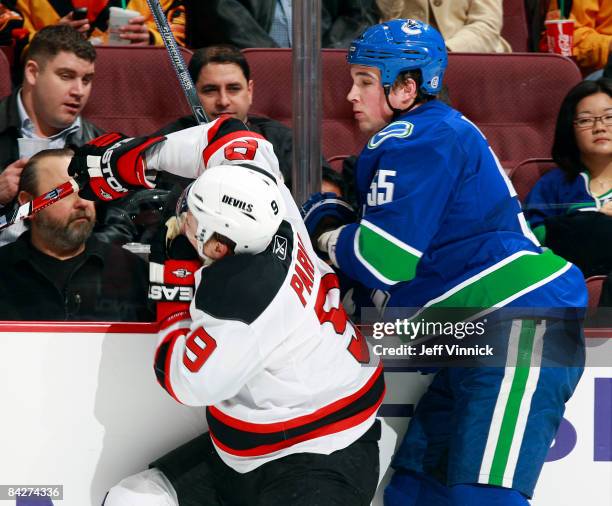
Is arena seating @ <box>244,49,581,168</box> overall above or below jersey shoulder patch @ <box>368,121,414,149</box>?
below

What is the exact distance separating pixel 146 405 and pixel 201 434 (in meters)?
0.13

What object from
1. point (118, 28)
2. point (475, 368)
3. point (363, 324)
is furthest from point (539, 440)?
point (118, 28)

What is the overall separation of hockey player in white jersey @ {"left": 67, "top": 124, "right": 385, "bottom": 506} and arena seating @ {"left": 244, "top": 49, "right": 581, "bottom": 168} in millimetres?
638

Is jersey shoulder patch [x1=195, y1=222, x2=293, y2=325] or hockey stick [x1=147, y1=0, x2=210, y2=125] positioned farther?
hockey stick [x1=147, y1=0, x2=210, y2=125]

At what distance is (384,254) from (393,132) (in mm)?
239

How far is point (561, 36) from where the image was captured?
319 cm

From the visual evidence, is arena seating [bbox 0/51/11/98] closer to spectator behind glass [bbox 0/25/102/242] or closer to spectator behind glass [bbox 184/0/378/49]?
spectator behind glass [bbox 0/25/102/242]

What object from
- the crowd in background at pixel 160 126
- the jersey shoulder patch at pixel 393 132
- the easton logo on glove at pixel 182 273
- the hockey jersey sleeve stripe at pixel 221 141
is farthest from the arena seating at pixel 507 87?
the easton logo on glove at pixel 182 273

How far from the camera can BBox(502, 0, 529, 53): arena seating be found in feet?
10.4

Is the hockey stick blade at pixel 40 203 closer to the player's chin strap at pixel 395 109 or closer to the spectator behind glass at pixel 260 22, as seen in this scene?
the player's chin strap at pixel 395 109

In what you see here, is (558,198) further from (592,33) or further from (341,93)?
(592,33)

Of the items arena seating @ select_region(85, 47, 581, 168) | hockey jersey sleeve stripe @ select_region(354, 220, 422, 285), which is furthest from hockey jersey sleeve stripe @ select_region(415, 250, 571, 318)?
arena seating @ select_region(85, 47, 581, 168)

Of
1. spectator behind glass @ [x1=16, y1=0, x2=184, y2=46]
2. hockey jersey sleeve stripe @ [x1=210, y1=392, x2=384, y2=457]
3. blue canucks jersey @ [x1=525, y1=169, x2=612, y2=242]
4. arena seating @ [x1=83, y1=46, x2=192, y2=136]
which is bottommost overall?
hockey jersey sleeve stripe @ [x1=210, y1=392, x2=384, y2=457]

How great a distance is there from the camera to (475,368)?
199 cm
